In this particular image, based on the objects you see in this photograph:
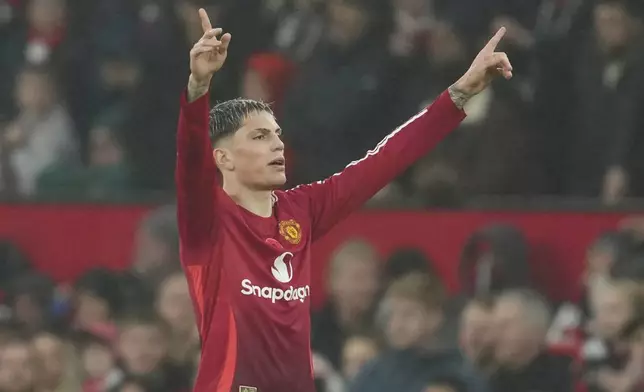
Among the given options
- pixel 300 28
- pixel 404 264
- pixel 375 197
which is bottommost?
pixel 404 264

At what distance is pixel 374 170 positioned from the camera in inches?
213

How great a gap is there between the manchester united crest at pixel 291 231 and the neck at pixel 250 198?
0.22 feet

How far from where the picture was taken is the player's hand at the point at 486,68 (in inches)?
209

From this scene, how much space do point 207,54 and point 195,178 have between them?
408mm

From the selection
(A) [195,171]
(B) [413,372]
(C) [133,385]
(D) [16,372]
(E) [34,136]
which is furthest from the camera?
(E) [34,136]

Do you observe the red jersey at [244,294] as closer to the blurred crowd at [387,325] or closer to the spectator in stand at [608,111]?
the blurred crowd at [387,325]

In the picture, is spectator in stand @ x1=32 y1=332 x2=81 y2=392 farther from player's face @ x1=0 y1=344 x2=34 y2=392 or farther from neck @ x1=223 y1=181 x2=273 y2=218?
neck @ x1=223 y1=181 x2=273 y2=218

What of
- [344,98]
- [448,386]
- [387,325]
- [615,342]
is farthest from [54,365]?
[615,342]

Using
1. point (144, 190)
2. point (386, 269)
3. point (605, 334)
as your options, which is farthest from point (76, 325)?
point (605, 334)

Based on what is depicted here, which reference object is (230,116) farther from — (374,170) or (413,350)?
(413,350)

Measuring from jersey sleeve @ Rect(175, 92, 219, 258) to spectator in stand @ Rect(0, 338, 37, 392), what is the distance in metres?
3.14

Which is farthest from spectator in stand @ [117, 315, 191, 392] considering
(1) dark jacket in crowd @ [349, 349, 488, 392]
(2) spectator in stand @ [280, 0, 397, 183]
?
(2) spectator in stand @ [280, 0, 397, 183]

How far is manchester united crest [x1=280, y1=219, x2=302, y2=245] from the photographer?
5117mm

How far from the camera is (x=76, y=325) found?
860 cm
